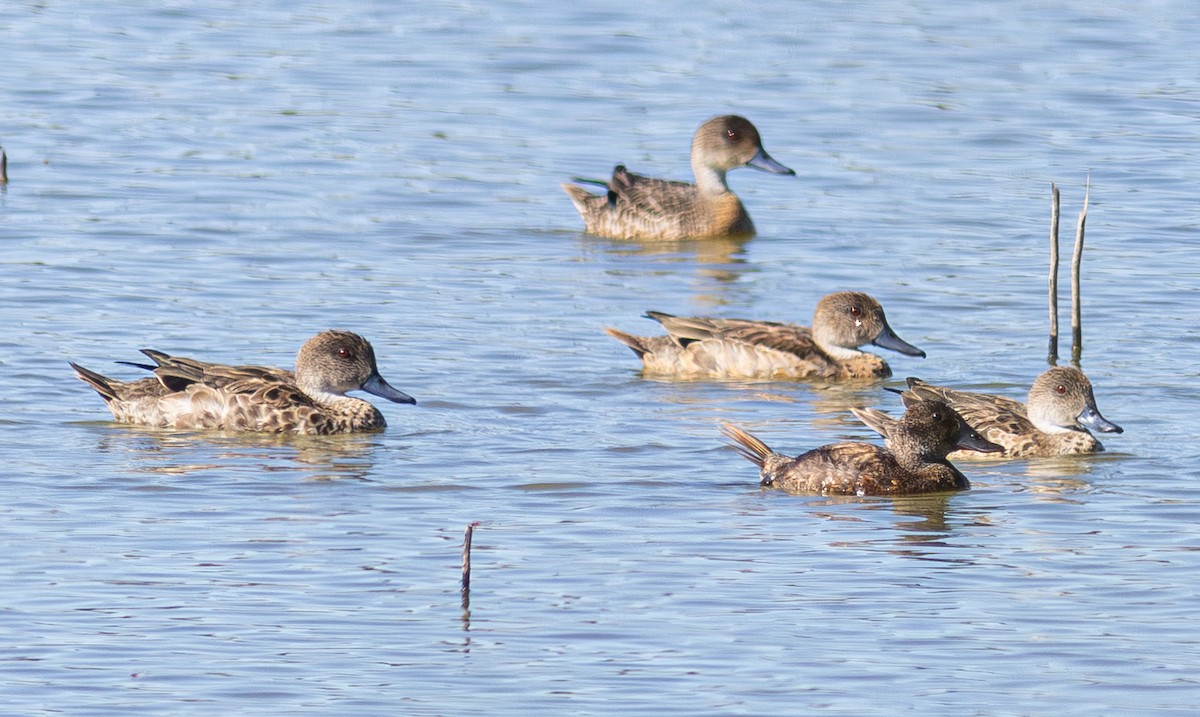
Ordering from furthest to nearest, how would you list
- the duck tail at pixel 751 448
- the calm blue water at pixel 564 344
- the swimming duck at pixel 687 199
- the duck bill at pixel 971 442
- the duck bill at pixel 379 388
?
the swimming duck at pixel 687 199, the duck bill at pixel 379 388, the duck bill at pixel 971 442, the duck tail at pixel 751 448, the calm blue water at pixel 564 344

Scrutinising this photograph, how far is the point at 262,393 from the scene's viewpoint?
1364 cm

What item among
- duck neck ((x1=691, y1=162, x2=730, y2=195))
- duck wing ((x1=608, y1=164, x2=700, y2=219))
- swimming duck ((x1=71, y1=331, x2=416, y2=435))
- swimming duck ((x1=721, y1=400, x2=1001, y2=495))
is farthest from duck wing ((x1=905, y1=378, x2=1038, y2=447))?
duck neck ((x1=691, y1=162, x2=730, y2=195))

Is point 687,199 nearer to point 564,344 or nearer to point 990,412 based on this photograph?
point 564,344

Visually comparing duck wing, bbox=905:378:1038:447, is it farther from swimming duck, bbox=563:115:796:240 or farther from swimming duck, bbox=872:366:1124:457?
swimming duck, bbox=563:115:796:240

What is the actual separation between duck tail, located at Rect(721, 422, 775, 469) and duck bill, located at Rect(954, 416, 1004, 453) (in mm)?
965


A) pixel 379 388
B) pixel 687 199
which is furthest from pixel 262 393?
pixel 687 199

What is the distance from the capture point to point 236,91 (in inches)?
979

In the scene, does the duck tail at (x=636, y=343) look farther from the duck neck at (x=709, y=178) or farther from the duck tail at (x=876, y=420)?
the duck neck at (x=709, y=178)

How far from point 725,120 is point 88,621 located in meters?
12.7

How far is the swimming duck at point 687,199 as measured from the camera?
20547 mm

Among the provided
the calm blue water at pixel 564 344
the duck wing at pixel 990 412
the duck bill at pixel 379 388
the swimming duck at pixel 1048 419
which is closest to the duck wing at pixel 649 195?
the calm blue water at pixel 564 344

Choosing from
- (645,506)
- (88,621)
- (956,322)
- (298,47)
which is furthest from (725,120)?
(88,621)

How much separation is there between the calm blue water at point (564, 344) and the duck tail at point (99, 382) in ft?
0.64

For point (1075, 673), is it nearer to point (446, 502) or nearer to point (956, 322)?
point (446, 502)
